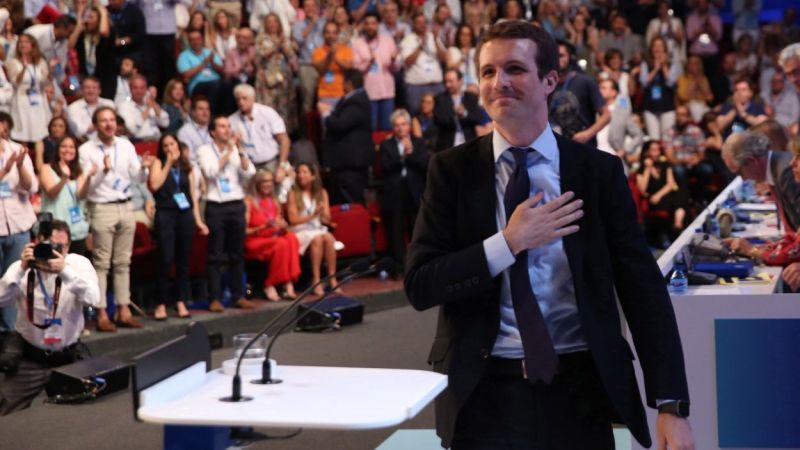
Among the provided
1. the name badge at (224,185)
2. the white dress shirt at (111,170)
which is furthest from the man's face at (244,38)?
the white dress shirt at (111,170)

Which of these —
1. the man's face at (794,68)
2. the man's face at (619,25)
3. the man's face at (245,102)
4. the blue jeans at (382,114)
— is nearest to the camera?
the man's face at (794,68)

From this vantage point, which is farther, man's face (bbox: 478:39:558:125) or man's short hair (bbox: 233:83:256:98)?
man's short hair (bbox: 233:83:256:98)

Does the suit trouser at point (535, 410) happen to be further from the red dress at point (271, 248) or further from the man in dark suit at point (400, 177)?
the man in dark suit at point (400, 177)

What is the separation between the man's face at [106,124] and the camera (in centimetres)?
918

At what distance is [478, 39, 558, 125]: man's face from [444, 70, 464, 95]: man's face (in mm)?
9996

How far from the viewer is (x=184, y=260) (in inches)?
389

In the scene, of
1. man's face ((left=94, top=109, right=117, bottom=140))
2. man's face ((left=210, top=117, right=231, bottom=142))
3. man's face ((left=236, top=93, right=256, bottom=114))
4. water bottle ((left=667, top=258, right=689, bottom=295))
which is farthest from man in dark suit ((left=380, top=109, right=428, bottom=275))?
water bottle ((left=667, top=258, right=689, bottom=295))

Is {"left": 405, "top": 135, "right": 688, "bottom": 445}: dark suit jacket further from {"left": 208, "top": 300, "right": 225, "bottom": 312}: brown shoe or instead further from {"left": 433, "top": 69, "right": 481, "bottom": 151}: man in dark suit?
{"left": 433, "top": 69, "right": 481, "bottom": 151}: man in dark suit

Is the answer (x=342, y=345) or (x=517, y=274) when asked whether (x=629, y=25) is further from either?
(x=517, y=274)

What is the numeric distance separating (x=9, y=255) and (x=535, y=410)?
6.57m

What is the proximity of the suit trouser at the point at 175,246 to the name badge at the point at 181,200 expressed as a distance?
0.15 feet

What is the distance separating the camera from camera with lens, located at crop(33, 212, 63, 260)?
775 centimetres

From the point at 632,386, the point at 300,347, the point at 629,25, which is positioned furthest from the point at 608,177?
the point at 629,25

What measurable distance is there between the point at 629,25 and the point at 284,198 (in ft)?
27.1
